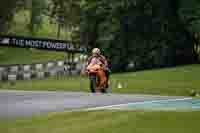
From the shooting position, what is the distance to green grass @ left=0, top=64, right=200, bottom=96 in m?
24.7

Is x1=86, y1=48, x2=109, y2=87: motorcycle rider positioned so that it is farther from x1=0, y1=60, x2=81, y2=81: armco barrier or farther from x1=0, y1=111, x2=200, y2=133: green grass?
x1=0, y1=60, x2=81, y2=81: armco barrier

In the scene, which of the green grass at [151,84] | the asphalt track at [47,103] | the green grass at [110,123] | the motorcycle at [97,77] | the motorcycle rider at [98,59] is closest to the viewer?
the green grass at [110,123]

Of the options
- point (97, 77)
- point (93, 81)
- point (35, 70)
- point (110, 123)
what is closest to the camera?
point (110, 123)

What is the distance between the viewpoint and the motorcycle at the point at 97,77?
21.2 meters

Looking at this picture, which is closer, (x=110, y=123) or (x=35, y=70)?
(x=110, y=123)

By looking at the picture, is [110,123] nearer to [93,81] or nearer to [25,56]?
[93,81]

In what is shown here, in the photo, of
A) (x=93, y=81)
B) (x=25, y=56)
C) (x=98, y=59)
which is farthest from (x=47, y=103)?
(x=25, y=56)

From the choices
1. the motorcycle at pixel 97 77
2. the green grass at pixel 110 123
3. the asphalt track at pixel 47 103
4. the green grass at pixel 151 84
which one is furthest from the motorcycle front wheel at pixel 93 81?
the green grass at pixel 110 123

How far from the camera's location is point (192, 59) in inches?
1635

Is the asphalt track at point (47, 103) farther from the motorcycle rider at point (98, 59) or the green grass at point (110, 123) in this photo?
the motorcycle rider at point (98, 59)

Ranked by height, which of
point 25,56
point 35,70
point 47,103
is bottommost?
point 47,103

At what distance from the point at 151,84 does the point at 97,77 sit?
713 centimetres

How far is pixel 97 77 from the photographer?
21.3m

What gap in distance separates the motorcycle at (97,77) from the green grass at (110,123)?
9.89 m
